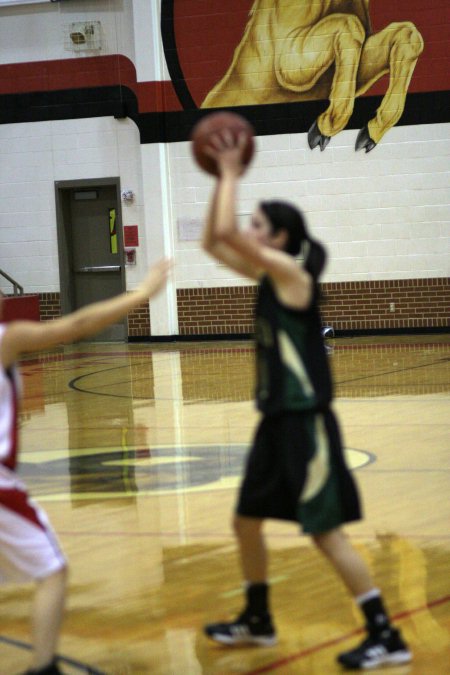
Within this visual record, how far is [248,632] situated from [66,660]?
0.64 meters

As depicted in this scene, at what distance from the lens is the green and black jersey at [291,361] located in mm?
3574

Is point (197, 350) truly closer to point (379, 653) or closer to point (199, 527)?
point (199, 527)

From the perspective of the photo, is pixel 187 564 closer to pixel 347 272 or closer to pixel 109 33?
pixel 347 272

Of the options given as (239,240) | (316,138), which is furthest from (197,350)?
(239,240)

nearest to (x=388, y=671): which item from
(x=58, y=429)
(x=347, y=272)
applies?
(x=58, y=429)

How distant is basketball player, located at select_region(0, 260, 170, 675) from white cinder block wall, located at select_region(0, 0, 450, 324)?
13076 millimetres

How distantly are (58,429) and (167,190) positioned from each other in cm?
825

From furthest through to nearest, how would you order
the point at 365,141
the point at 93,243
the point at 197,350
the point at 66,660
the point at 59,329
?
the point at 93,243 < the point at 365,141 < the point at 197,350 < the point at 66,660 < the point at 59,329

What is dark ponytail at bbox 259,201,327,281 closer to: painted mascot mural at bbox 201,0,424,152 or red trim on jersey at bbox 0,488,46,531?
red trim on jersey at bbox 0,488,46,531

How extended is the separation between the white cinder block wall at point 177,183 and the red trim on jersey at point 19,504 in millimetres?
13203

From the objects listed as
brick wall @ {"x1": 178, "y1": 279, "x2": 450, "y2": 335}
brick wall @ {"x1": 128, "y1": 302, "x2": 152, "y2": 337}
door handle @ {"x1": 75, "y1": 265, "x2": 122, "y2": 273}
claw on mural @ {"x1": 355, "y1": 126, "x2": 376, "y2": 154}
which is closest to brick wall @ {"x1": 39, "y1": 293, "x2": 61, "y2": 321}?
door handle @ {"x1": 75, "y1": 265, "x2": 122, "y2": 273}

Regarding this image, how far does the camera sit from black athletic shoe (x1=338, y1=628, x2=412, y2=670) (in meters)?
3.59

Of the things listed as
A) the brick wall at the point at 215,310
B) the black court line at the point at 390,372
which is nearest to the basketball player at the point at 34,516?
the black court line at the point at 390,372

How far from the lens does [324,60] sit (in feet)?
52.7
